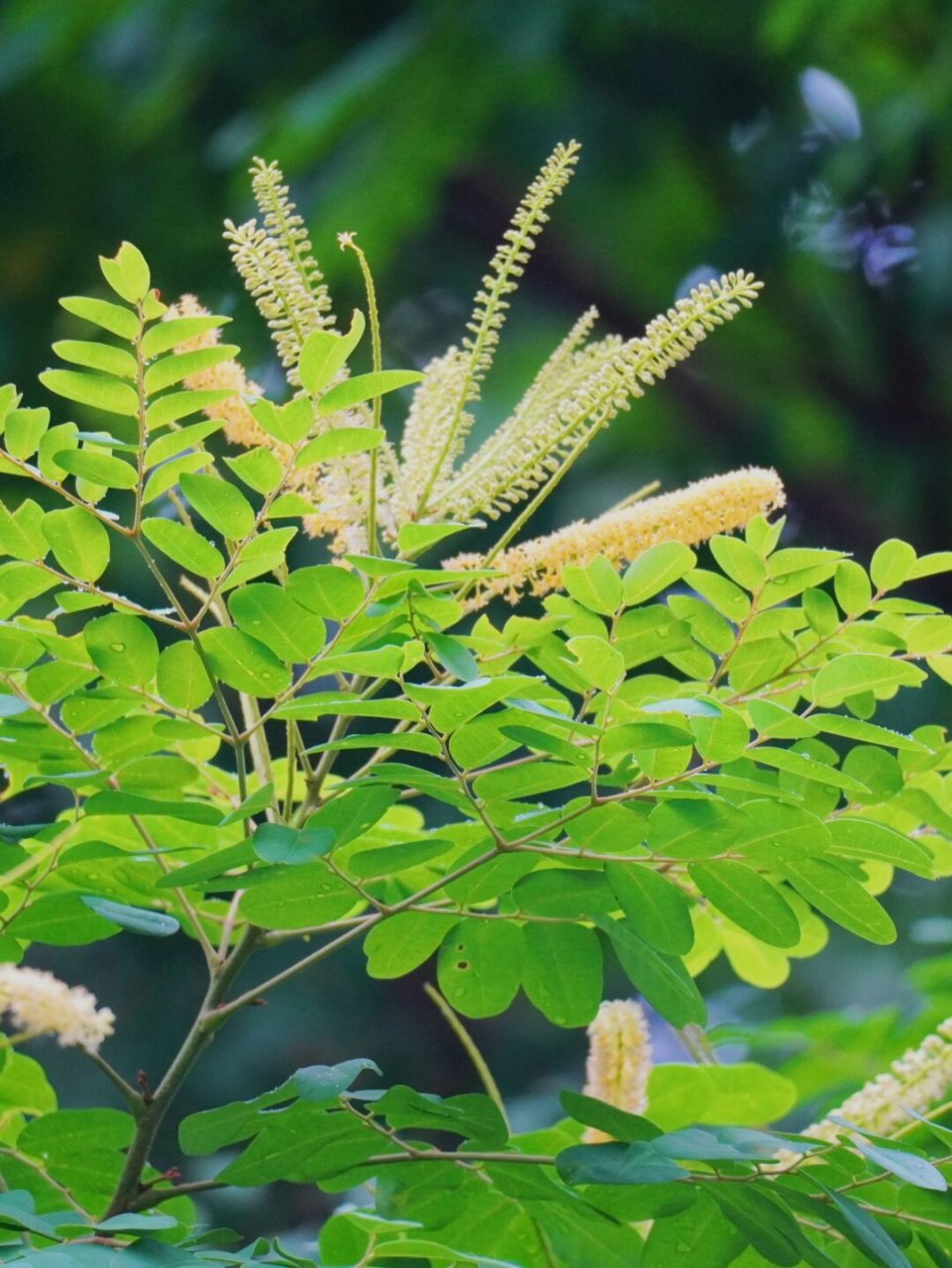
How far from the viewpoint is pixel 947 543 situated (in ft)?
11.3

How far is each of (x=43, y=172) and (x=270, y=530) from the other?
3.21 meters

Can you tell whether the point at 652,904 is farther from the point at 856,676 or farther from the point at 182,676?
the point at 182,676

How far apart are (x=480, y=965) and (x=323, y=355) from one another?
34cm

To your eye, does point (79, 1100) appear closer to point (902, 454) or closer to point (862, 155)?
point (902, 454)

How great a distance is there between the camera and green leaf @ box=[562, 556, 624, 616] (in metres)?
0.77

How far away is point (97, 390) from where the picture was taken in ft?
2.53

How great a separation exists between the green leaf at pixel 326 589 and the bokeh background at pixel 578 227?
224 centimetres

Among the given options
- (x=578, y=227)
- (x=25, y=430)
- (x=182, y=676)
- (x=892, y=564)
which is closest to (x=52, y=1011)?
(x=182, y=676)

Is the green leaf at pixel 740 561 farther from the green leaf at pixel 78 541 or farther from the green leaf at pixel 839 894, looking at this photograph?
the green leaf at pixel 78 541

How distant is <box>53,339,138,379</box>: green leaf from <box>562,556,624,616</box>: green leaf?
9.4 inches

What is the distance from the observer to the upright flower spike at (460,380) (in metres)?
0.84

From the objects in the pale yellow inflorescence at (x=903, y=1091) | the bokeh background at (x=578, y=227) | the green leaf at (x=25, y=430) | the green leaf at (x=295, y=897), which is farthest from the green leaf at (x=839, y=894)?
the bokeh background at (x=578, y=227)

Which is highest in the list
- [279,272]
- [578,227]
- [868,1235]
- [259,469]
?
[578,227]

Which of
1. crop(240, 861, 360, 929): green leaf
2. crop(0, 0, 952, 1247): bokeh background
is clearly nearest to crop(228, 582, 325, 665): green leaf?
crop(240, 861, 360, 929): green leaf
